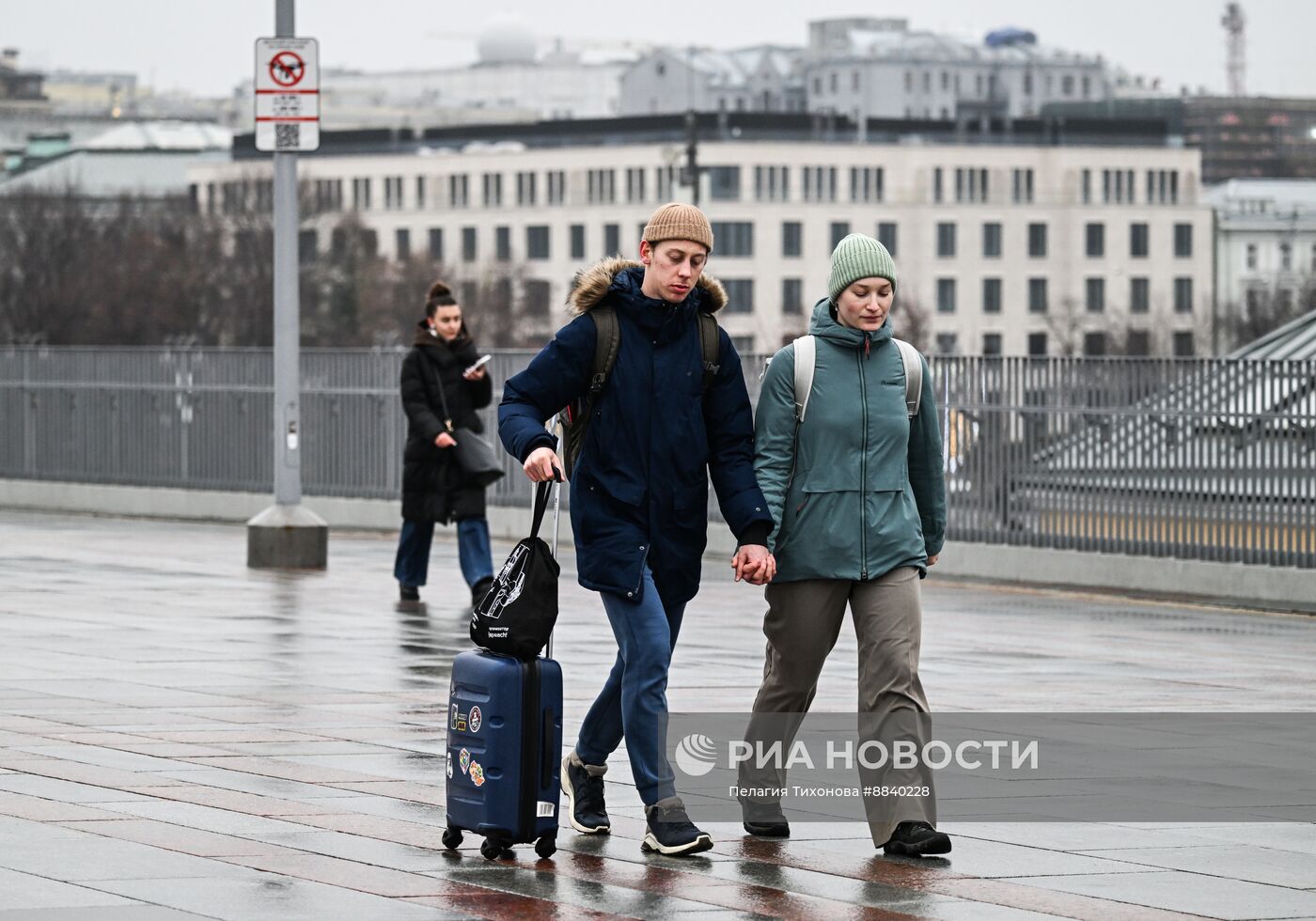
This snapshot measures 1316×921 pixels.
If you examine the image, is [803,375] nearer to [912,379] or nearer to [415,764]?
[912,379]

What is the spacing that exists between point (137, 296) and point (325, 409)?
73506 mm

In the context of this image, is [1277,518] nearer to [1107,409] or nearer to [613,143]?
[1107,409]

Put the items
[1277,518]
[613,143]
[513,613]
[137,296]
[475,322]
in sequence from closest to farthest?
[513,613] → [1277,518] → [137,296] → [475,322] → [613,143]

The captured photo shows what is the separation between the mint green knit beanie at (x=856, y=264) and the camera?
7.79m

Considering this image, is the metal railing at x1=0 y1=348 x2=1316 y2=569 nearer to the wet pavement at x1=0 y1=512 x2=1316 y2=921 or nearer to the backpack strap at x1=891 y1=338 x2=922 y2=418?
the wet pavement at x1=0 y1=512 x2=1316 y2=921

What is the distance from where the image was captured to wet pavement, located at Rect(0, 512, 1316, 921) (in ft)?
22.5

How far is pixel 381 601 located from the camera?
16.3m

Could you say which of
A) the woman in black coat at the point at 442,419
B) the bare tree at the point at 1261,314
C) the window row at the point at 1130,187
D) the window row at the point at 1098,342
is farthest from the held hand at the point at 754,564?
the window row at the point at 1130,187

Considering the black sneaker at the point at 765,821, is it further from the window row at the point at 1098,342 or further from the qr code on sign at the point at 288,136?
the window row at the point at 1098,342

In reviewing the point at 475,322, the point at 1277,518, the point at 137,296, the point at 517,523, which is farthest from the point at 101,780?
the point at 475,322

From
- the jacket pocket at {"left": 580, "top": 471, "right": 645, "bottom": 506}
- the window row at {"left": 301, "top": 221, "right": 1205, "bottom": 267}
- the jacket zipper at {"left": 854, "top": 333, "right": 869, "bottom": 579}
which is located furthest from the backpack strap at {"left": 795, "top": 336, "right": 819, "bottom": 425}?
the window row at {"left": 301, "top": 221, "right": 1205, "bottom": 267}

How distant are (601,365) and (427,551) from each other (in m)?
8.83

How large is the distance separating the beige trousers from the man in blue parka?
0.30 metres

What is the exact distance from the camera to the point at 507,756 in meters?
7.32
